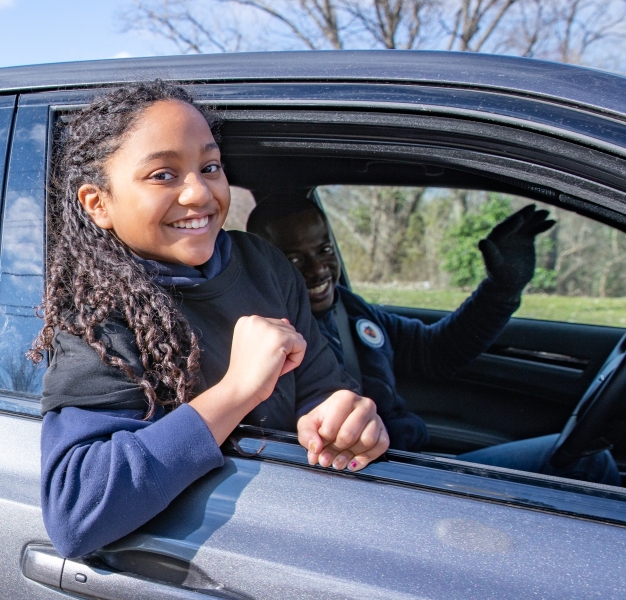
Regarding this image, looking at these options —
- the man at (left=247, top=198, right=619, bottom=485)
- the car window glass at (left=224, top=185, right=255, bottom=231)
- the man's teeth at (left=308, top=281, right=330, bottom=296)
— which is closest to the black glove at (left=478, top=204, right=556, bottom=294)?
the man at (left=247, top=198, right=619, bottom=485)

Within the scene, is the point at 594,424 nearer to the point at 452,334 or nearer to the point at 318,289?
the point at 452,334

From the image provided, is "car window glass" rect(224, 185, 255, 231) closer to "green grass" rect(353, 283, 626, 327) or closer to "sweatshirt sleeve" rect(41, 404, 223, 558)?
"sweatshirt sleeve" rect(41, 404, 223, 558)

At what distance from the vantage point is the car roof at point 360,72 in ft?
3.53

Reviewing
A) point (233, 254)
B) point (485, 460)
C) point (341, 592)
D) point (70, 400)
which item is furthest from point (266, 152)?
point (485, 460)

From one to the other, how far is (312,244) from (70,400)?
126 centimetres

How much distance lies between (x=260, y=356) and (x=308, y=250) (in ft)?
3.55

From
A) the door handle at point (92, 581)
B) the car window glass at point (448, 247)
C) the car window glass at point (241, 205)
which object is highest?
the car window glass at point (448, 247)

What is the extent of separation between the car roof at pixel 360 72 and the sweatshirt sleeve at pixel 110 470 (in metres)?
0.66

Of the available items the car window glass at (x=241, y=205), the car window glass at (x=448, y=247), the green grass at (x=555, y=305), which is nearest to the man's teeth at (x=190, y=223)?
the car window glass at (x=241, y=205)

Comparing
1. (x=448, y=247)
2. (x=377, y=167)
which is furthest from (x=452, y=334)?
(x=448, y=247)

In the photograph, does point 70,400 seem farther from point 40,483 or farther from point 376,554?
point 376,554

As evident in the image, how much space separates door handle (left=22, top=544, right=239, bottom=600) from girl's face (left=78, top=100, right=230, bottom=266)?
0.56 meters

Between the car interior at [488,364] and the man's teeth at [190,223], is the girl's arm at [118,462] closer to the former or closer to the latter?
the man's teeth at [190,223]

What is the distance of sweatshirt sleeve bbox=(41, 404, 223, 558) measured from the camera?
39.9 inches
